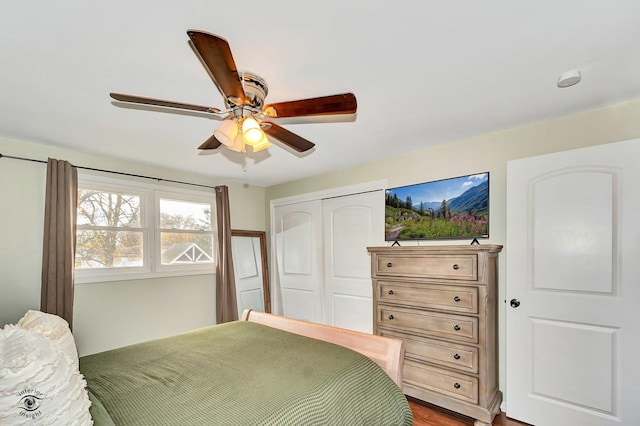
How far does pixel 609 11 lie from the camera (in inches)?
48.1

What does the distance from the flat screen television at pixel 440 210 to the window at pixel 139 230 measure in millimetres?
2336

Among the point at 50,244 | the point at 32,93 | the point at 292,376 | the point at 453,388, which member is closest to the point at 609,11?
the point at 292,376

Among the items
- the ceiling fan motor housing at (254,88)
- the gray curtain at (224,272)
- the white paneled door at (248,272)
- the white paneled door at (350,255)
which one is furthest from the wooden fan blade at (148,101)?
the white paneled door at (248,272)

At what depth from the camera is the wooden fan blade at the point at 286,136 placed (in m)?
1.83

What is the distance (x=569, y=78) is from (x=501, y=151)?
2.97ft

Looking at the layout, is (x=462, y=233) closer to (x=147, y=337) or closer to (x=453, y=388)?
(x=453, y=388)

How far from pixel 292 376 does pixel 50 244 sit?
2.53 meters

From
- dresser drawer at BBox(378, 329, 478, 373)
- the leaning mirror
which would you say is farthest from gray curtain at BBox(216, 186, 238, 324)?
dresser drawer at BBox(378, 329, 478, 373)

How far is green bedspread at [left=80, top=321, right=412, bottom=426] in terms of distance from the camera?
1206 mm

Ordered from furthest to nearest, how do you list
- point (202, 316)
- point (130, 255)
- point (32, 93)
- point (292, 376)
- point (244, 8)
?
point (202, 316) < point (130, 255) < point (32, 93) < point (292, 376) < point (244, 8)

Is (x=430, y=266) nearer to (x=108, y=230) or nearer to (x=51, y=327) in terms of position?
(x=51, y=327)

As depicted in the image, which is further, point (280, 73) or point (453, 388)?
point (453, 388)

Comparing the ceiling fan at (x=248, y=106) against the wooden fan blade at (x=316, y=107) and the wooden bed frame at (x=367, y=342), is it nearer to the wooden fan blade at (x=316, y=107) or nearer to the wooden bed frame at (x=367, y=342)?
the wooden fan blade at (x=316, y=107)

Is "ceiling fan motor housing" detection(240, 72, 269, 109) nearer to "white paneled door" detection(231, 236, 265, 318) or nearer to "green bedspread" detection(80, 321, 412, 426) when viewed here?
"green bedspread" detection(80, 321, 412, 426)
